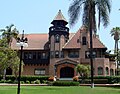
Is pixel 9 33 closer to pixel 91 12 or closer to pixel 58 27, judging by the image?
pixel 58 27

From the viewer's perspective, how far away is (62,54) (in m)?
61.3

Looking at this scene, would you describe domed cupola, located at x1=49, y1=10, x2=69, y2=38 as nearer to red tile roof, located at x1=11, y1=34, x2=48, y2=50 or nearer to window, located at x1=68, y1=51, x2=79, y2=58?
red tile roof, located at x1=11, y1=34, x2=48, y2=50

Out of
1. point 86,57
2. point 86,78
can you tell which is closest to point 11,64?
point 86,78

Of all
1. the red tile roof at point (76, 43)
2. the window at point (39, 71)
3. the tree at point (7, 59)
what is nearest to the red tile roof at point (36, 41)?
the window at point (39, 71)

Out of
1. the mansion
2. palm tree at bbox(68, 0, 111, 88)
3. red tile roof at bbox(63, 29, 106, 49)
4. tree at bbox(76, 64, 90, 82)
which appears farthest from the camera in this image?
red tile roof at bbox(63, 29, 106, 49)

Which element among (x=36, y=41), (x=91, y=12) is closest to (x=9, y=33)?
(x=36, y=41)

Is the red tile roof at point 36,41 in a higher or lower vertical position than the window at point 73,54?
higher

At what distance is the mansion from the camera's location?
59.8 meters

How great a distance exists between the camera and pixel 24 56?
64.6 metres

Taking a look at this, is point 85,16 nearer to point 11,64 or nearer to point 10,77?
point 11,64

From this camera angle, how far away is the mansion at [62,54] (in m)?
59.8

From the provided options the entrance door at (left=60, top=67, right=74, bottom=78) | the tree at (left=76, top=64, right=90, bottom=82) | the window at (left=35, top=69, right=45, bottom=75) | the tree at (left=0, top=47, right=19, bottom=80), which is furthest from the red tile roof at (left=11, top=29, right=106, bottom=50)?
the tree at (left=0, top=47, right=19, bottom=80)

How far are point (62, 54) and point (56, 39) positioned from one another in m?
3.80

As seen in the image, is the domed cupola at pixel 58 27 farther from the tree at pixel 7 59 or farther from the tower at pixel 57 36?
the tree at pixel 7 59
